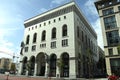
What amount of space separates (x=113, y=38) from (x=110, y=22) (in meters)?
6.37

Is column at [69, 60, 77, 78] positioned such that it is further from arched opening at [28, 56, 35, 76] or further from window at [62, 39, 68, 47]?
arched opening at [28, 56, 35, 76]

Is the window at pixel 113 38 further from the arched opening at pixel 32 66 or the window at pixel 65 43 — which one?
the arched opening at pixel 32 66

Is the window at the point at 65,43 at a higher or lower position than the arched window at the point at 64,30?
lower

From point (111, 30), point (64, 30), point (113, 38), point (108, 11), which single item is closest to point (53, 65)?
point (64, 30)

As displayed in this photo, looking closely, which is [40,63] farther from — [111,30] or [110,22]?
[110,22]

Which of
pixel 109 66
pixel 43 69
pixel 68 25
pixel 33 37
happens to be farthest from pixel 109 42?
pixel 33 37

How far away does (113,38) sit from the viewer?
43.6 metres

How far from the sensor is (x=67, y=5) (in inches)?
2152

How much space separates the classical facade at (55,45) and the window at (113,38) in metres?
9.32

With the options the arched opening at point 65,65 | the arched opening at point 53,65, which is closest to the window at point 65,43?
the arched opening at point 65,65

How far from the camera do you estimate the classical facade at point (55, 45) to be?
48.3 m

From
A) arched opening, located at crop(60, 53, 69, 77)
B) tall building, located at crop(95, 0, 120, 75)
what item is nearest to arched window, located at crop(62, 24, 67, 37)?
arched opening, located at crop(60, 53, 69, 77)

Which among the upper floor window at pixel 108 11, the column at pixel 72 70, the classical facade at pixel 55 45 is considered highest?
the upper floor window at pixel 108 11

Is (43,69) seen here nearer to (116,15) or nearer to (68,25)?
(68,25)
